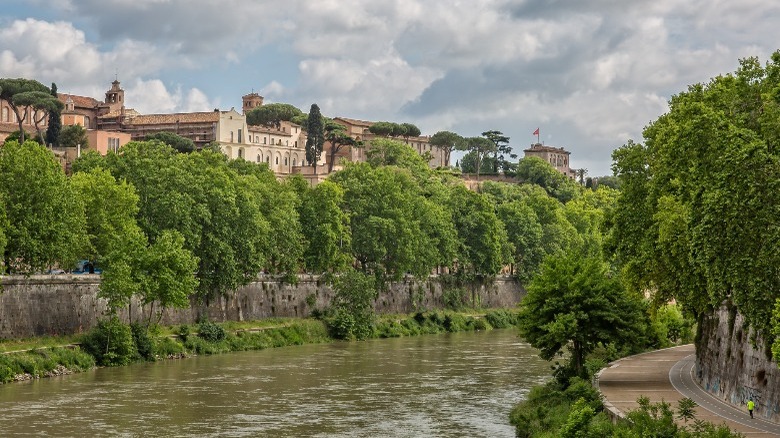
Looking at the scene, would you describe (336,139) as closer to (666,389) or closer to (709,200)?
(666,389)

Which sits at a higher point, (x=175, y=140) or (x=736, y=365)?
(x=175, y=140)

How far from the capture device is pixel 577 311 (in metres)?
44.8

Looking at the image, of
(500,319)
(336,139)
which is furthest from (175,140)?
(500,319)

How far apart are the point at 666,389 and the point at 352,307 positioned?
138ft

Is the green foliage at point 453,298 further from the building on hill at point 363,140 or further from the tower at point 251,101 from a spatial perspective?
the tower at point 251,101

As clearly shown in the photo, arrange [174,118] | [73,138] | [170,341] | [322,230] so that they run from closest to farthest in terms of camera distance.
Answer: [170,341] → [322,230] → [73,138] → [174,118]

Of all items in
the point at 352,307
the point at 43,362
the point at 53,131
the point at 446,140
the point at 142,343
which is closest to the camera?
the point at 43,362

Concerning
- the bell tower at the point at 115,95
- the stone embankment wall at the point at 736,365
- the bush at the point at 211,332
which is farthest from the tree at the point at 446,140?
the stone embankment wall at the point at 736,365

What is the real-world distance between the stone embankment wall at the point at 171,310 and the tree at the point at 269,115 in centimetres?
7044

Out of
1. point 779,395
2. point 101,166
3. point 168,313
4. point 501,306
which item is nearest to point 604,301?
point 779,395

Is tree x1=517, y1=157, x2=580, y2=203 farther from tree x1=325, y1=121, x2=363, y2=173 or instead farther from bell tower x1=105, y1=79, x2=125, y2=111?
bell tower x1=105, y1=79, x2=125, y2=111

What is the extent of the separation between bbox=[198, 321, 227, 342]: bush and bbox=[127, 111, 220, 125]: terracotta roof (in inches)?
3026

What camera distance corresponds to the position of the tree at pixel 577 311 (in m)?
44.8

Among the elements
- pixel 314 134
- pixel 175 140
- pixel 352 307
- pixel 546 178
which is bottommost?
pixel 352 307
